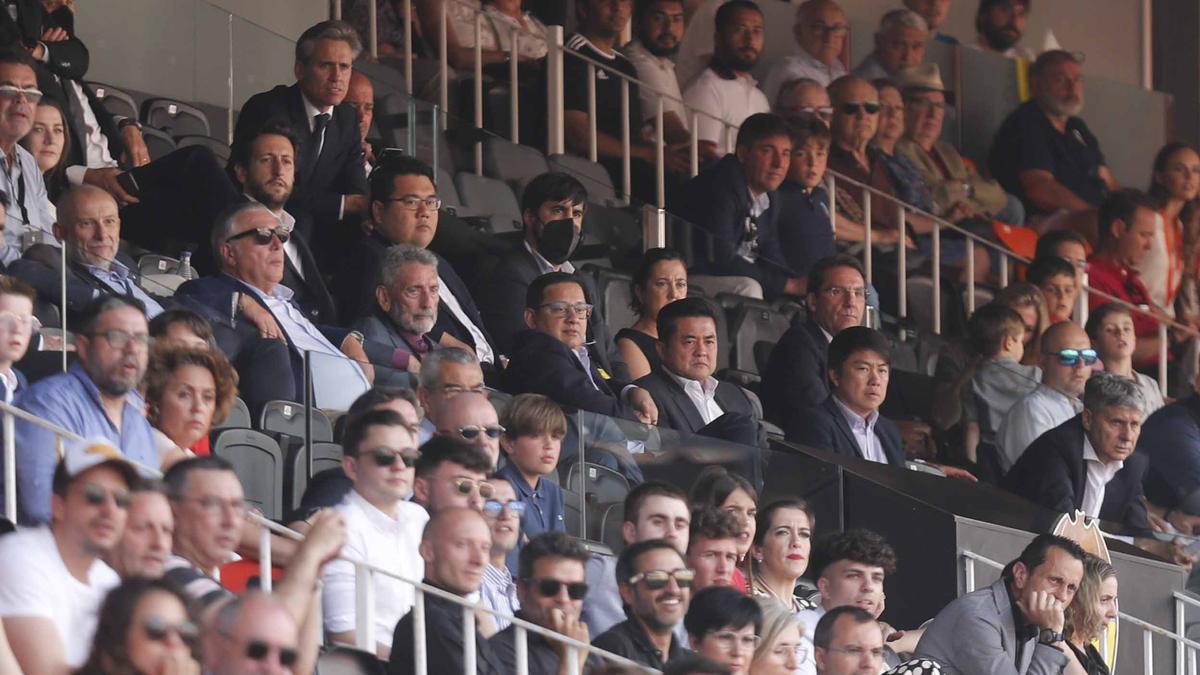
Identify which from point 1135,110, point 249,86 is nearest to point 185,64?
point 249,86

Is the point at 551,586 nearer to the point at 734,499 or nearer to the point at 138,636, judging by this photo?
the point at 734,499

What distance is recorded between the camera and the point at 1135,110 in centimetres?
1276

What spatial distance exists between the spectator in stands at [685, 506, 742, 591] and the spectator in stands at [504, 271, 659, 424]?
2.93 ft

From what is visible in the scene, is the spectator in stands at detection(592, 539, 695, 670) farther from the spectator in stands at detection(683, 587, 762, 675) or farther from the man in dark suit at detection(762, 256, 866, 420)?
the man in dark suit at detection(762, 256, 866, 420)

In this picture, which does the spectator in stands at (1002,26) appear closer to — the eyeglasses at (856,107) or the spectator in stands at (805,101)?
the eyeglasses at (856,107)

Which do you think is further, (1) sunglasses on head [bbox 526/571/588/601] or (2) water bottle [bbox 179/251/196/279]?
(2) water bottle [bbox 179/251/196/279]

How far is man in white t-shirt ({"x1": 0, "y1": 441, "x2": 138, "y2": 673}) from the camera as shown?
442cm

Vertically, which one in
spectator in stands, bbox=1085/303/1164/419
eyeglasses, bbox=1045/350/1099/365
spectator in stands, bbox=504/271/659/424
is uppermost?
spectator in stands, bbox=1085/303/1164/419

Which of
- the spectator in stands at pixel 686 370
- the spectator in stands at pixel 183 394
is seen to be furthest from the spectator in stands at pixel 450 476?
the spectator in stands at pixel 686 370

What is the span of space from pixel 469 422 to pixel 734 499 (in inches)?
29.9

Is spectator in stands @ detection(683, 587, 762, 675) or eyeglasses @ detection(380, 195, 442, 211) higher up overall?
A: eyeglasses @ detection(380, 195, 442, 211)

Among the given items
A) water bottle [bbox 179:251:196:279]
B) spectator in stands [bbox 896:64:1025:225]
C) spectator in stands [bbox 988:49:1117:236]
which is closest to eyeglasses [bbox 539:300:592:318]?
water bottle [bbox 179:251:196:279]

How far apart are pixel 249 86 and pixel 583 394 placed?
1.86 m

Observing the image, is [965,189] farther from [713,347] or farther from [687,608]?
[687,608]
